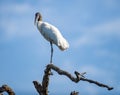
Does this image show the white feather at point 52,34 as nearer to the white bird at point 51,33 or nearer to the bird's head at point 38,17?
the white bird at point 51,33

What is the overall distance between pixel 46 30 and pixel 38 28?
1072mm

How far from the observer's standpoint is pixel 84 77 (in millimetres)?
13289

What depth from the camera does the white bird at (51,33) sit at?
19.4 m

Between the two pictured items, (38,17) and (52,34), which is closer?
(52,34)

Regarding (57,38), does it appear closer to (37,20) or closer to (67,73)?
(37,20)

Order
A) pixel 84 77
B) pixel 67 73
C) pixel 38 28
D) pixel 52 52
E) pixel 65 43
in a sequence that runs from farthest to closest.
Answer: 1. pixel 38 28
2. pixel 52 52
3. pixel 65 43
4. pixel 67 73
5. pixel 84 77

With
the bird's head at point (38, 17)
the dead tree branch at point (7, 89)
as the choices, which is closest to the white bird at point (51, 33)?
the bird's head at point (38, 17)

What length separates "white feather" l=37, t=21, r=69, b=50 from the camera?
19.4 metres

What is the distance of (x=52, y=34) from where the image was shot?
20906 mm

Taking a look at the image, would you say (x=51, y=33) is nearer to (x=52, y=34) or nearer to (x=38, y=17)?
(x=52, y=34)

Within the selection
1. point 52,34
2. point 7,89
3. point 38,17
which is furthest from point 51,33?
point 7,89

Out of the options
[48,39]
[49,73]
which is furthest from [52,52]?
[49,73]

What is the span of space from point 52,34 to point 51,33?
0.14 metres

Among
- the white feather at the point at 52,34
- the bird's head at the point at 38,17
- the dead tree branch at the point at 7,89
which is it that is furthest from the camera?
the bird's head at the point at 38,17
